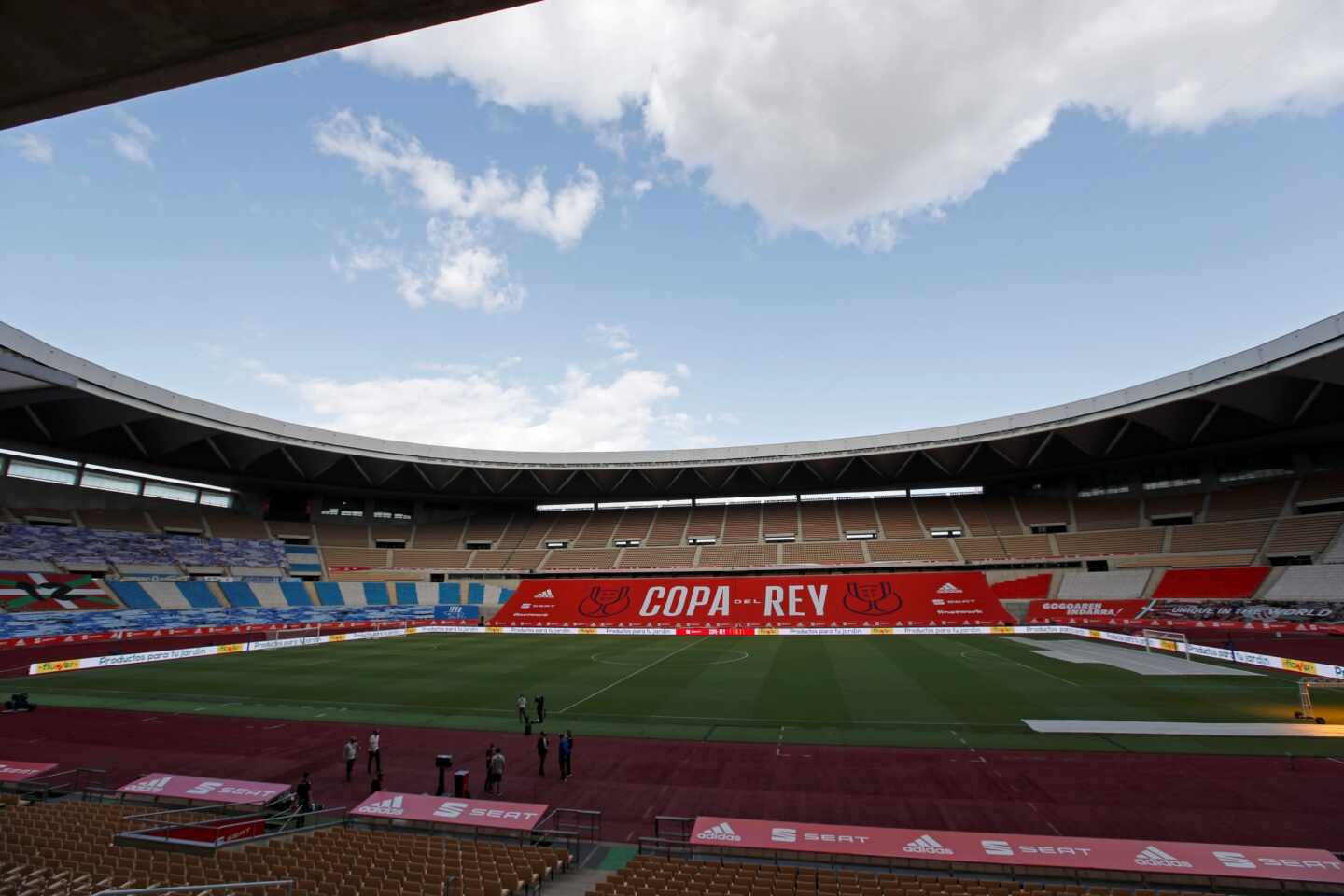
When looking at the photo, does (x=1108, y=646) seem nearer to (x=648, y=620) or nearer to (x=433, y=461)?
(x=648, y=620)

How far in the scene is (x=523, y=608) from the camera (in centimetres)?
5219

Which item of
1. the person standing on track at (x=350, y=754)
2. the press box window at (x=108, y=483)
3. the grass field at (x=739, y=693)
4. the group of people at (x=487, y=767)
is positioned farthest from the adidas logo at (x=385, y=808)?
the press box window at (x=108, y=483)

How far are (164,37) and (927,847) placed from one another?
12.7 metres

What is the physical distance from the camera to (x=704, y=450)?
61.9m

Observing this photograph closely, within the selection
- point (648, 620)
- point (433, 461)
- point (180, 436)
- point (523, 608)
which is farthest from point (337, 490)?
point (648, 620)

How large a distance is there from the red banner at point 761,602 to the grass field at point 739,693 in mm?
10424

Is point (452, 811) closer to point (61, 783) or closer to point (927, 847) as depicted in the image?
point (927, 847)

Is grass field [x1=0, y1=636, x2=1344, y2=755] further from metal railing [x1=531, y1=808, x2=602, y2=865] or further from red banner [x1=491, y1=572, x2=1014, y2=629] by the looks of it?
red banner [x1=491, y1=572, x2=1014, y2=629]

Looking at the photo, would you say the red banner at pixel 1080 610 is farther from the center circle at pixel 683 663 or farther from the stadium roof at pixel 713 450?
the center circle at pixel 683 663

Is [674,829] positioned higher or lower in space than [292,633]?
higher

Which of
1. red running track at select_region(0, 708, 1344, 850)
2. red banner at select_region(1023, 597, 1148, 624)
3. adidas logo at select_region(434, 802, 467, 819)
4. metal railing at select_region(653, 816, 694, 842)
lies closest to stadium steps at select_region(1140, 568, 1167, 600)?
red banner at select_region(1023, 597, 1148, 624)

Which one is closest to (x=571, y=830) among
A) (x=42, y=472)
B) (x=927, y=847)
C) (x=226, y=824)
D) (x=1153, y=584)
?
(x=226, y=824)

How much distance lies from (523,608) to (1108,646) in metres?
40.6

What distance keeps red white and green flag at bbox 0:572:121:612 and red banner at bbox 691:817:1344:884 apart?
49774mm
